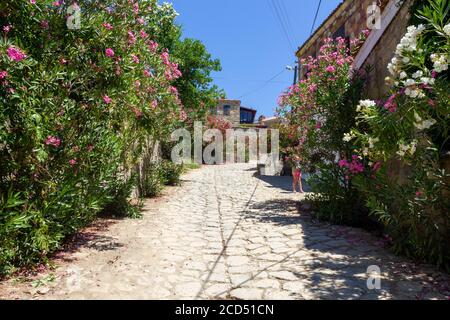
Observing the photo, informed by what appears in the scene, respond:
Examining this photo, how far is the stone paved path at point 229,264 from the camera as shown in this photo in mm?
3736

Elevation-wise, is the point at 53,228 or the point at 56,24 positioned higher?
the point at 56,24

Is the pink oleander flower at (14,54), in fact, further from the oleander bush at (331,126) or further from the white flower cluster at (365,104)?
the oleander bush at (331,126)

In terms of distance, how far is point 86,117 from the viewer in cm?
515

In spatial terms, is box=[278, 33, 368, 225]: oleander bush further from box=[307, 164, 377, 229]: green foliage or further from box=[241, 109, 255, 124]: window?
box=[241, 109, 255, 124]: window

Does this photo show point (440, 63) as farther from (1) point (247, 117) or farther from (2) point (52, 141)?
(1) point (247, 117)

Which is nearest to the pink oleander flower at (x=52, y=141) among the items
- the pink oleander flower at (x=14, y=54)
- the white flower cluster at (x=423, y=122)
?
the pink oleander flower at (x=14, y=54)

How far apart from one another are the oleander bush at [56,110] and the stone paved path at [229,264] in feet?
1.98

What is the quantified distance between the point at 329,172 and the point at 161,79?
451cm

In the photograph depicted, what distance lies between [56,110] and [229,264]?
2978 millimetres

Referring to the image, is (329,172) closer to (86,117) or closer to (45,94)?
(86,117)
